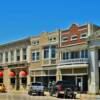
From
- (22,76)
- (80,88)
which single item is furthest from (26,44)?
(80,88)

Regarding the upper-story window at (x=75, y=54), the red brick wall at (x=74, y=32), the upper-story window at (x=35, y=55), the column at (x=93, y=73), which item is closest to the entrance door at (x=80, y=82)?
the column at (x=93, y=73)

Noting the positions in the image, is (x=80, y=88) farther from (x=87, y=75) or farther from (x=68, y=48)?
(x=68, y=48)

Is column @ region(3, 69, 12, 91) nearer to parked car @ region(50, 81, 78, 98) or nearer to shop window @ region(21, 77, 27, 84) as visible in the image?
shop window @ region(21, 77, 27, 84)

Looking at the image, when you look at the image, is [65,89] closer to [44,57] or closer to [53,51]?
[53,51]

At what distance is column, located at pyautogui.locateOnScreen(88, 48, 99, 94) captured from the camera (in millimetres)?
47938

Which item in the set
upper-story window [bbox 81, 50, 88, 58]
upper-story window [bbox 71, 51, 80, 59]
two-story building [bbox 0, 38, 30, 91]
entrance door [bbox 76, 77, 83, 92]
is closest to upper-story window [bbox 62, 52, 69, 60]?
upper-story window [bbox 71, 51, 80, 59]

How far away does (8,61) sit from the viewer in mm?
68375

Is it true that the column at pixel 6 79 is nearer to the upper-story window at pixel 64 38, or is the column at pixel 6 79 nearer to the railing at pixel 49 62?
the railing at pixel 49 62

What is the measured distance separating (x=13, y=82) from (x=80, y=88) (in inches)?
773

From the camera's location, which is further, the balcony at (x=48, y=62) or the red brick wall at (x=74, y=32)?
the balcony at (x=48, y=62)

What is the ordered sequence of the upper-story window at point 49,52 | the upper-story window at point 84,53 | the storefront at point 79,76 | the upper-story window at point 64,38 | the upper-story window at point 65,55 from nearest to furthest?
the upper-story window at point 84,53 < the storefront at point 79,76 < the upper-story window at point 65,55 < the upper-story window at point 64,38 < the upper-story window at point 49,52

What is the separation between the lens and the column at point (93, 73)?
47938mm

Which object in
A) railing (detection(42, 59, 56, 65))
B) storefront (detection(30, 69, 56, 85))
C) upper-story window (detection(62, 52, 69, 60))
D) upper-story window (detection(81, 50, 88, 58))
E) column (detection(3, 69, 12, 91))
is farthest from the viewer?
column (detection(3, 69, 12, 91))

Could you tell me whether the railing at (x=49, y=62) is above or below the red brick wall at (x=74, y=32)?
below
